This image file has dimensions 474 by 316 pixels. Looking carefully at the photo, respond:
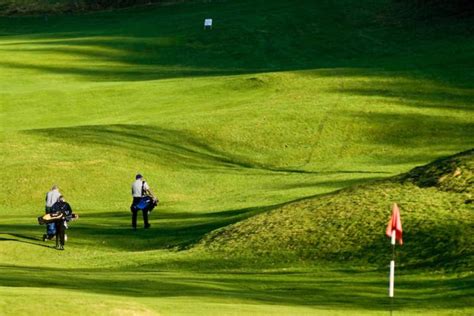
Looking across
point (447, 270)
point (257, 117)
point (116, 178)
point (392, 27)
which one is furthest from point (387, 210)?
point (392, 27)

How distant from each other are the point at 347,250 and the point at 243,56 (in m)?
42.2

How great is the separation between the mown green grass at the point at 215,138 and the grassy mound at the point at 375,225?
837 mm

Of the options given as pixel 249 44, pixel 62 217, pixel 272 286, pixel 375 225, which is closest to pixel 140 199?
pixel 62 217

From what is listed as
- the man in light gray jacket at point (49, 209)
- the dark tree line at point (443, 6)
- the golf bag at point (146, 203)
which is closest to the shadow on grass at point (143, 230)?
the man in light gray jacket at point (49, 209)

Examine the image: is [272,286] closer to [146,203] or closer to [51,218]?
[51,218]

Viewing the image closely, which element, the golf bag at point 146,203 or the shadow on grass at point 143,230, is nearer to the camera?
the shadow on grass at point 143,230

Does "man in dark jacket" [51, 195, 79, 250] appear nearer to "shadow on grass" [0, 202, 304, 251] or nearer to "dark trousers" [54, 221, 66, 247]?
"dark trousers" [54, 221, 66, 247]

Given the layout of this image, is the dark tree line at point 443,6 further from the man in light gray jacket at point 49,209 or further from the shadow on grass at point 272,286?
the shadow on grass at point 272,286

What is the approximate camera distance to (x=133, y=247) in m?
34.7

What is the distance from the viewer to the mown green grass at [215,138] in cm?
2438

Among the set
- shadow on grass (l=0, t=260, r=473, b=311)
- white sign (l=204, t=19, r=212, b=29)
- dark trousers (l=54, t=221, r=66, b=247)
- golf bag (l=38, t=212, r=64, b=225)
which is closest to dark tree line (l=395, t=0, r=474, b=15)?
white sign (l=204, t=19, r=212, b=29)

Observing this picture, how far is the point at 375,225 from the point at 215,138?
825 inches

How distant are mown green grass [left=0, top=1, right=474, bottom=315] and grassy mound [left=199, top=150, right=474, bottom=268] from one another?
837 millimetres

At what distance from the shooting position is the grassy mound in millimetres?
28469
